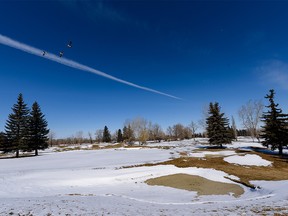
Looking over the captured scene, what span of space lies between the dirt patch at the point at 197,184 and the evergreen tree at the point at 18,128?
38.1 metres

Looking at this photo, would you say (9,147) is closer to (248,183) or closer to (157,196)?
(157,196)

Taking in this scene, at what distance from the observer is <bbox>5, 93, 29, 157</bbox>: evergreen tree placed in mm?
42781

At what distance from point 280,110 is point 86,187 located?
37352 mm

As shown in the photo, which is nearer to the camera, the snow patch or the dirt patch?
the dirt patch

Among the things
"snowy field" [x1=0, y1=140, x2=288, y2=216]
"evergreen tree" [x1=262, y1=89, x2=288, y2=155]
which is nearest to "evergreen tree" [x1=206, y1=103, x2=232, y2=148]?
"evergreen tree" [x1=262, y1=89, x2=288, y2=155]

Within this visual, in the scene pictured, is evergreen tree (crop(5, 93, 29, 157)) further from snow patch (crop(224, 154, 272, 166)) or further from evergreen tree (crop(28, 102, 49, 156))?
snow patch (crop(224, 154, 272, 166))

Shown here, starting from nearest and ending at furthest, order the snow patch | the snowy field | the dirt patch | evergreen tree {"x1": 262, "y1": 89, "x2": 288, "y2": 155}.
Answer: the snowy field
the dirt patch
the snow patch
evergreen tree {"x1": 262, "y1": 89, "x2": 288, "y2": 155}

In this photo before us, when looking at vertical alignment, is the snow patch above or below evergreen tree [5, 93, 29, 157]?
below

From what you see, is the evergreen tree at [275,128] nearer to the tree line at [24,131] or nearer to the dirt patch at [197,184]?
the dirt patch at [197,184]

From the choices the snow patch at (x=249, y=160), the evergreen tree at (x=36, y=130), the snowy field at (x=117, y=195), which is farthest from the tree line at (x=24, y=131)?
the snow patch at (x=249, y=160)

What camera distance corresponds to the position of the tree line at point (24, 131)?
4319cm

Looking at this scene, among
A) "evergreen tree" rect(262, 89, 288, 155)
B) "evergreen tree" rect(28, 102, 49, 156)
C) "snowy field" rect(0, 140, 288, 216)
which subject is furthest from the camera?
"evergreen tree" rect(28, 102, 49, 156)

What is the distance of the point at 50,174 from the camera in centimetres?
1931

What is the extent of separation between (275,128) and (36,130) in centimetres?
5215
